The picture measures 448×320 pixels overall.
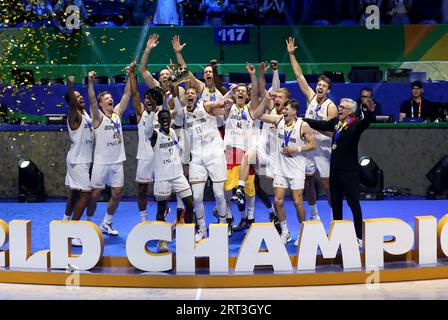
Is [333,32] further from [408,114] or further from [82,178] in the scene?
[82,178]

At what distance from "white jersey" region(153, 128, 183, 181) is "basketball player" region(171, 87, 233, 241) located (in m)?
0.38

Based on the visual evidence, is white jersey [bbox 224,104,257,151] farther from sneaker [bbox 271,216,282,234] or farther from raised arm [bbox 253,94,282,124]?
sneaker [bbox 271,216,282,234]

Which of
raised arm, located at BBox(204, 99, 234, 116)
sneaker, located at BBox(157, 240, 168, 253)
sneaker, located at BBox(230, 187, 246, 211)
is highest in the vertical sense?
raised arm, located at BBox(204, 99, 234, 116)

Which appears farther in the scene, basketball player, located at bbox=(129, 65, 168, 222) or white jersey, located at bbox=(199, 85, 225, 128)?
white jersey, located at bbox=(199, 85, 225, 128)

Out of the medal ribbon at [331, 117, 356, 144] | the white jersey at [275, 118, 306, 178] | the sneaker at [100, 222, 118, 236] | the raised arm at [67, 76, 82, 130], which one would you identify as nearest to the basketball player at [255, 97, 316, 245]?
the white jersey at [275, 118, 306, 178]

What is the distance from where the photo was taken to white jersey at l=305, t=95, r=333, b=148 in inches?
501

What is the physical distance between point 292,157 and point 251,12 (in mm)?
7302

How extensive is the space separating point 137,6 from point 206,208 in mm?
5498

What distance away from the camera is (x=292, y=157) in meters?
12.0

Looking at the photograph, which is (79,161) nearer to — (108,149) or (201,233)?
(108,149)

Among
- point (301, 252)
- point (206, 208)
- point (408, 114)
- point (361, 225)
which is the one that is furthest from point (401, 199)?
point (301, 252)

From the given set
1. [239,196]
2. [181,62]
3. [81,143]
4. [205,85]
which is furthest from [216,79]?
[81,143]

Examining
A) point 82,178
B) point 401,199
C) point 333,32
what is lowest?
point 401,199
